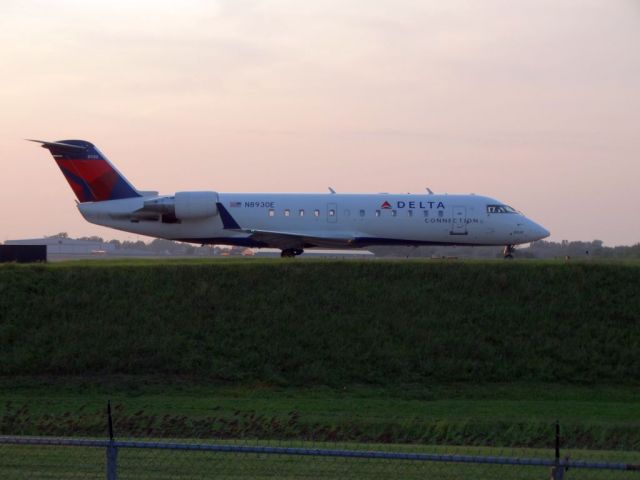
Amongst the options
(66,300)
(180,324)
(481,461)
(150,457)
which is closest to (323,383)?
(180,324)

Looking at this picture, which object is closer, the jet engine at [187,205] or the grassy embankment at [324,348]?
the grassy embankment at [324,348]

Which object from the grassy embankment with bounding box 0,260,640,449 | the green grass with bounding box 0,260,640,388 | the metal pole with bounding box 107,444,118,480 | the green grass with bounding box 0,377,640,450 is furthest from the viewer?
the green grass with bounding box 0,260,640,388

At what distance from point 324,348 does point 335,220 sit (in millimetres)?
14846

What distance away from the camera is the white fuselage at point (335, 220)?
3725 centimetres

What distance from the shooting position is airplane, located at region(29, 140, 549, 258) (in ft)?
122

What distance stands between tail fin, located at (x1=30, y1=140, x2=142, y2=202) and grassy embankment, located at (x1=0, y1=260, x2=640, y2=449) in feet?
33.2

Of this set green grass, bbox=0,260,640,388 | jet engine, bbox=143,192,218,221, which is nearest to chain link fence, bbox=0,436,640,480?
green grass, bbox=0,260,640,388

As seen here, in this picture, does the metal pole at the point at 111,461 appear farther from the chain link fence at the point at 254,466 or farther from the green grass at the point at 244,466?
the green grass at the point at 244,466

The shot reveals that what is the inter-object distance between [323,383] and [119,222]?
1892cm

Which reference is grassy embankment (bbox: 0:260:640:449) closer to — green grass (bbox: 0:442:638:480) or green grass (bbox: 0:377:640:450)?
green grass (bbox: 0:377:640:450)

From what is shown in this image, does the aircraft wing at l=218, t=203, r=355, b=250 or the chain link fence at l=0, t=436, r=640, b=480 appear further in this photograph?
the aircraft wing at l=218, t=203, r=355, b=250

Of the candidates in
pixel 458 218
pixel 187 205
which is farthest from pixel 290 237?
pixel 458 218

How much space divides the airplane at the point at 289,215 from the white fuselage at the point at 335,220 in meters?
0.04

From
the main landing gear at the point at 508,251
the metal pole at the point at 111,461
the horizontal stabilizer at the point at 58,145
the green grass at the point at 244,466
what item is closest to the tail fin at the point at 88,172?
the horizontal stabilizer at the point at 58,145
